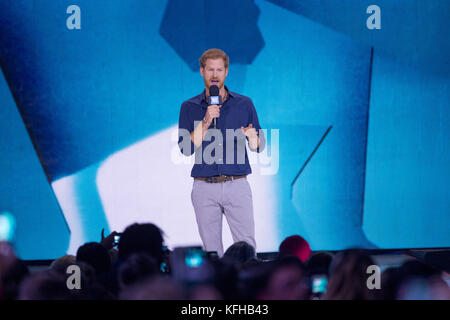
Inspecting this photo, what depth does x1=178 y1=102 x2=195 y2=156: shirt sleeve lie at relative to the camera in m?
2.83

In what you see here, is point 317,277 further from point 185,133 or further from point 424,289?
point 185,133

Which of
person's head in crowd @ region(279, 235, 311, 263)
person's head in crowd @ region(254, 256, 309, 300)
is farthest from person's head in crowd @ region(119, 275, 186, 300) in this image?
person's head in crowd @ region(279, 235, 311, 263)

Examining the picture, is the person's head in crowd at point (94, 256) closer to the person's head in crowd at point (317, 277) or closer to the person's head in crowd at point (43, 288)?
the person's head in crowd at point (43, 288)

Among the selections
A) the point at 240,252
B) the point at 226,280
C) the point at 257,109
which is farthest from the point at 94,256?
the point at 257,109

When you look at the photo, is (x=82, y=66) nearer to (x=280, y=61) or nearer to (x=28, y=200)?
(x=28, y=200)

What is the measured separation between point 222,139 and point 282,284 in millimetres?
1514

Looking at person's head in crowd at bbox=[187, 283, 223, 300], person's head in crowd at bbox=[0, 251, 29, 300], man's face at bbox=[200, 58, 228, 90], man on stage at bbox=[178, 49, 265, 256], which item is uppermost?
man's face at bbox=[200, 58, 228, 90]

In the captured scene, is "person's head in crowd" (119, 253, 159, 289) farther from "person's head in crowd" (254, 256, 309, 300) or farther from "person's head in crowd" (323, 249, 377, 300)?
"person's head in crowd" (323, 249, 377, 300)

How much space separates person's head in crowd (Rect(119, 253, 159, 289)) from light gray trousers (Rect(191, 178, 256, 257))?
118 centimetres

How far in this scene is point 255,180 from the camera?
414 centimetres

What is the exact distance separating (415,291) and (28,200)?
3439mm

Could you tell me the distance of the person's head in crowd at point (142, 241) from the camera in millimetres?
1967

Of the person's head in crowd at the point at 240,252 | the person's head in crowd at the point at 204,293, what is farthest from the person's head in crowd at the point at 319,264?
the person's head in crowd at the point at 204,293

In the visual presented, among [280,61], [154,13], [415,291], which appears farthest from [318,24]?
[415,291]
